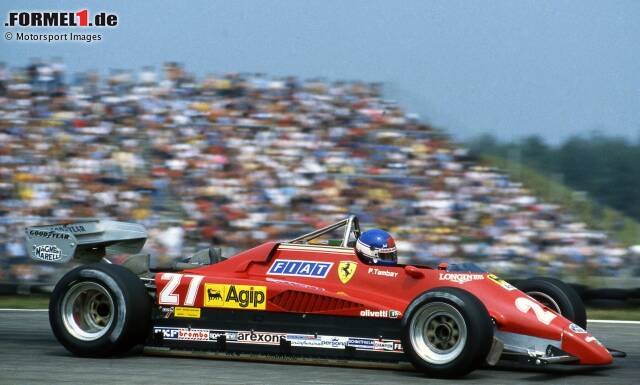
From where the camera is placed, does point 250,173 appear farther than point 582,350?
Yes

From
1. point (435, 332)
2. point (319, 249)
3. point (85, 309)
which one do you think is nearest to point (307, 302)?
point (319, 249)

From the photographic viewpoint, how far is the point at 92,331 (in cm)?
805

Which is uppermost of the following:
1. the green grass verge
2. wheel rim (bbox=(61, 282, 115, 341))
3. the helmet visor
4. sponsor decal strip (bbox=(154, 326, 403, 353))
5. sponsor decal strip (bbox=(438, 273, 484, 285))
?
the helmet visor

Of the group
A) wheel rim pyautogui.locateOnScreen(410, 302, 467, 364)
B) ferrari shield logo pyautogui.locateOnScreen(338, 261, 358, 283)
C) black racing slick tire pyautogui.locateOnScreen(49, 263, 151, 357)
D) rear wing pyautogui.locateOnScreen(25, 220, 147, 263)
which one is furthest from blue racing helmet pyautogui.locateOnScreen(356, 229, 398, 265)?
rear wing pyautogui.locateOnScreen(25, 220, 147, 263)

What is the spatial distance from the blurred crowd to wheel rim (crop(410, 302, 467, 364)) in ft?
22.5

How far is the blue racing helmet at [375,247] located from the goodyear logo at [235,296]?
0.89m

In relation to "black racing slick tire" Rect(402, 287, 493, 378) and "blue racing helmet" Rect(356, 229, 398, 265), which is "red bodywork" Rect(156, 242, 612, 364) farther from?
"black racing slick tire" Rect(402, 287, 493, 378)

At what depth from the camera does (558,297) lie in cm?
812

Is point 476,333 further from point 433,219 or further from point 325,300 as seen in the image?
point 433,219

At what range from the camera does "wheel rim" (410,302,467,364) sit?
6.84 meters

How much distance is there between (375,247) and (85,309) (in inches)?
105

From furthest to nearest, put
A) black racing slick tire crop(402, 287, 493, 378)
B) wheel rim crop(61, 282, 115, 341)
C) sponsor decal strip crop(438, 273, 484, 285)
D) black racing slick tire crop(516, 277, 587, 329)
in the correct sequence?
black racing slick tire crop(516, 277, 587, 329)
wheel rim crop(61, 282, 115, 341)
sponsor decal strip crop(438, 273, 484, 285)
black racing slick tire crop(402, 287, 493, 378)

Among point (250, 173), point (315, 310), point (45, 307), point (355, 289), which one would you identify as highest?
point (250, 173)

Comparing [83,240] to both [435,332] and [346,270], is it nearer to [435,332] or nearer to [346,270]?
[346,270]
